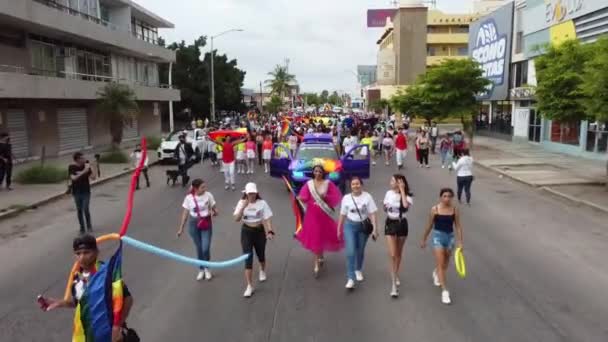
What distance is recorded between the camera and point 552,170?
2056 centimetres

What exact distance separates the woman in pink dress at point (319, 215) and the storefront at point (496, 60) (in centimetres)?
2829

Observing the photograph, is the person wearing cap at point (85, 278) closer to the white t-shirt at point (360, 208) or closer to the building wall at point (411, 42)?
the white t-shirt at point (360, 208)

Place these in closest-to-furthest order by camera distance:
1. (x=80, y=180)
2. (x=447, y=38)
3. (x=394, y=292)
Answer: (x=394, y=292)
(x=80, y=180)
(x=447, y=38)

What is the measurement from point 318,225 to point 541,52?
23.8 meters

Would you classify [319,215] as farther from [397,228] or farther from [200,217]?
[200,217]

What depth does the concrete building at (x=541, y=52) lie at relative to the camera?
23.3 meters

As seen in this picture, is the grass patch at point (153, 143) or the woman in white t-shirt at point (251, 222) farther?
the grass patch at point (153, 143)

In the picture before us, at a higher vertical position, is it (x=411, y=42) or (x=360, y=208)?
(x=411, y=42)

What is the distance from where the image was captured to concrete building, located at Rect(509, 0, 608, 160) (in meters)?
23.3

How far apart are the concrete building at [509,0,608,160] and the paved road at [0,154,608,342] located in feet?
31.8

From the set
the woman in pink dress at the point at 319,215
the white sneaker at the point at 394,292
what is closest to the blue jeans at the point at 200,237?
the woman in pink dress at the point at 319,215

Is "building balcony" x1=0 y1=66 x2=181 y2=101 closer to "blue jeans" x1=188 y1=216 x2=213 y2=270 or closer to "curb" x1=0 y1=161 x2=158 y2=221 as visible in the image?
"curb" x1=0 y1=161 x2=158 y2=221

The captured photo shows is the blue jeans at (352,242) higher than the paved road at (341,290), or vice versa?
the blue jeans at (352,242)

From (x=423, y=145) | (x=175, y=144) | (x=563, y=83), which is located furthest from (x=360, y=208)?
(x=175, y=144)
